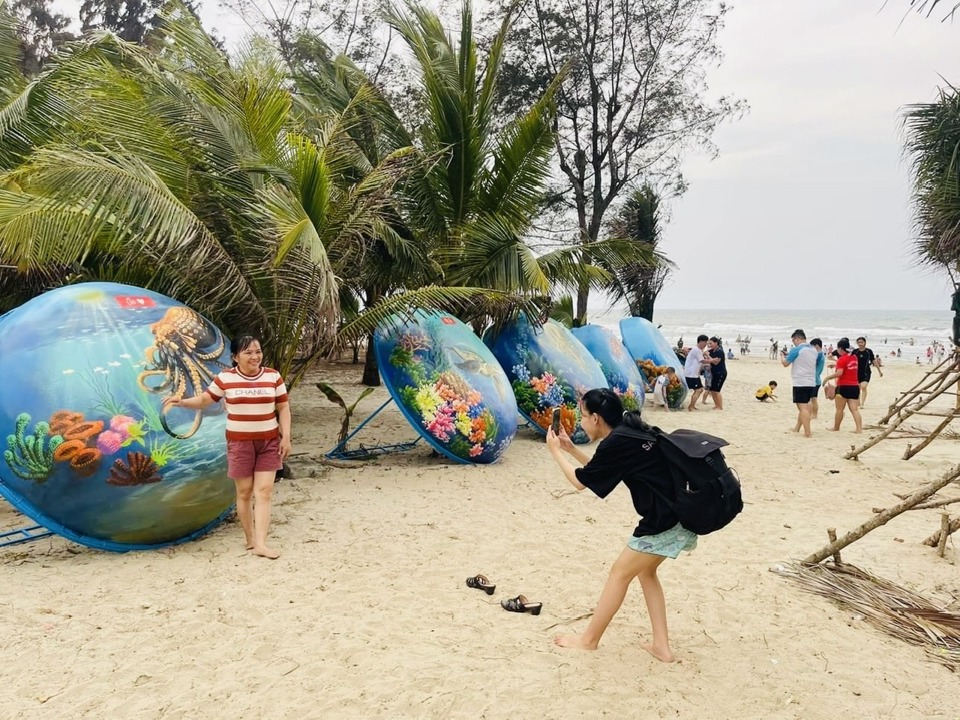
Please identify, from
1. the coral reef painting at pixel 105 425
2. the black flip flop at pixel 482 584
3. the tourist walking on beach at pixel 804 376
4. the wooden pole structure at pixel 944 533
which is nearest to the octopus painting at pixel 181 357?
the coral reef painting at pixel 105 425

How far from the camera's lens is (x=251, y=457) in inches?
199

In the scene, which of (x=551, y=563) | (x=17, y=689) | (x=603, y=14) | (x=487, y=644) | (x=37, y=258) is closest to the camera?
(x=17, y=689)

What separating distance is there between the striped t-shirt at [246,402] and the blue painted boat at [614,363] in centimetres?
740

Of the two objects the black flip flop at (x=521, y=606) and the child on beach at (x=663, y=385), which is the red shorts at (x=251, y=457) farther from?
the child on beach at (x=663, y=385)

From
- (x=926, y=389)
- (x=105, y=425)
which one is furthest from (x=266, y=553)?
(x=926, y=389)

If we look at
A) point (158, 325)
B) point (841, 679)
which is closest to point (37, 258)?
point (158, 325)

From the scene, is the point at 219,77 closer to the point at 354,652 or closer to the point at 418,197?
the point at 418,197

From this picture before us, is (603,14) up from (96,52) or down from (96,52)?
up

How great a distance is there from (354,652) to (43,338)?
310cm

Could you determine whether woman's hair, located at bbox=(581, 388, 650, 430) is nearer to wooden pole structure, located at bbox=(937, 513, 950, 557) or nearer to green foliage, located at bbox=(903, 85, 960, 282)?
wooden pole structure, located at bbox=(937, 513, 950, 557)

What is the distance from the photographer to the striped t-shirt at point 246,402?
16.4ft

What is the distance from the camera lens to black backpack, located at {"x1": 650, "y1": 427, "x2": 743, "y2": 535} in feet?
10.8

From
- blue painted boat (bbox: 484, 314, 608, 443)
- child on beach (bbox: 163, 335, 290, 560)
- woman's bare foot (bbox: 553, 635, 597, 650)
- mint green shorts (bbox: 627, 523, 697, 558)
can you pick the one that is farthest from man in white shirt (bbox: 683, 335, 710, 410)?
mint green shorts (bbox: 627, 523, 697, 558)

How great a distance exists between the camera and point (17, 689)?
11.0 ft
